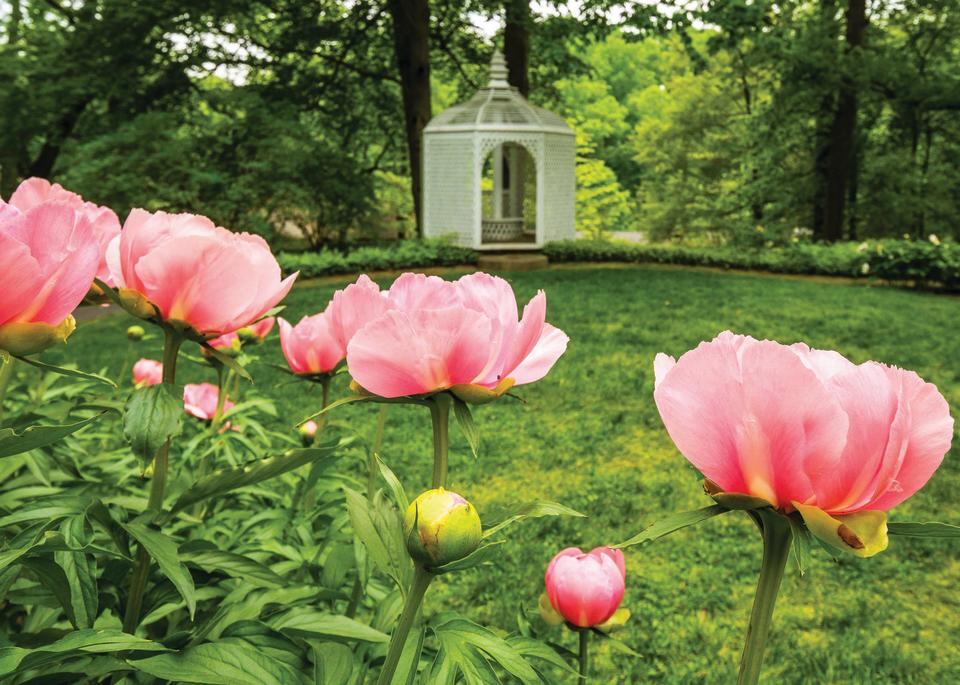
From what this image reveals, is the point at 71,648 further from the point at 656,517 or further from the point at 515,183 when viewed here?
the point at 515,183

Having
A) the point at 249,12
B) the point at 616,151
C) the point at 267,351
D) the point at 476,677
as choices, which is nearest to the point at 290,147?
the point at 249,12

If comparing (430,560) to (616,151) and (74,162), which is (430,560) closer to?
(74,162)

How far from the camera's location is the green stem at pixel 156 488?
92cm

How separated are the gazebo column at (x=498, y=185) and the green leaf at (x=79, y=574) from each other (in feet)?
40.6

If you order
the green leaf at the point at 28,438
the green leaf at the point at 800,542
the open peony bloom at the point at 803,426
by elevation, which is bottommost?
the green leaf at the point at 800,542

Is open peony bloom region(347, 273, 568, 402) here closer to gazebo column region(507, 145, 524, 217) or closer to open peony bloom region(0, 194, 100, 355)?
open peony bloom region(0, 194, 100, 355)

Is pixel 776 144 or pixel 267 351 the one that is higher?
pixel 776 144

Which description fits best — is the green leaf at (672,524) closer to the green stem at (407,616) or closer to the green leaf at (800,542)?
the green leaf at (800,542)

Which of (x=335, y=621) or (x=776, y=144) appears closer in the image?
(x=335, y=621)

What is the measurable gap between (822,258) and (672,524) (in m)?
11.9

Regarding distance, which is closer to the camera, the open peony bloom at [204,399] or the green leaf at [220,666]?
the green leaf at [220,666]

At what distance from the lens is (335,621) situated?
3.19 feet

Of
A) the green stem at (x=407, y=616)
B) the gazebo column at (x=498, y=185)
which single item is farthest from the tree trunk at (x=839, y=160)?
the green stem at (x=407, y=616)

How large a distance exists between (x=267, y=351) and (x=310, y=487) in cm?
537
